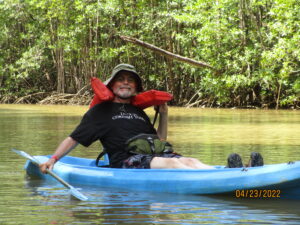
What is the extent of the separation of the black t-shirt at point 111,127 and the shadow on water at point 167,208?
365 millimetres

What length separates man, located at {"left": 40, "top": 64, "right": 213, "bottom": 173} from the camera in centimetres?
582

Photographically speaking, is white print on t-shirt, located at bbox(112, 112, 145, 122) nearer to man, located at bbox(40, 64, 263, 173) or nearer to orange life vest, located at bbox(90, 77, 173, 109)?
man, located at bbox(40, 64, 263, 173)

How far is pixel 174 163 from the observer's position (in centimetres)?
577

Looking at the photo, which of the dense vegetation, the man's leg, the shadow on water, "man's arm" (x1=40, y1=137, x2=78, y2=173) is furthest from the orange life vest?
the dense vegetation

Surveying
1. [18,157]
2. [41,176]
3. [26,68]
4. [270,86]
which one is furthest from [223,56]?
[41,176]

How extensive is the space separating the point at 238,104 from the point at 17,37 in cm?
1663

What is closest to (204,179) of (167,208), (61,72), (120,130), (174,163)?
(174,163)

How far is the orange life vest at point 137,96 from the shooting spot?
6000mm

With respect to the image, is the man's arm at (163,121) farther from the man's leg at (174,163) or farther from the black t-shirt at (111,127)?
the man's leg at (174,163)

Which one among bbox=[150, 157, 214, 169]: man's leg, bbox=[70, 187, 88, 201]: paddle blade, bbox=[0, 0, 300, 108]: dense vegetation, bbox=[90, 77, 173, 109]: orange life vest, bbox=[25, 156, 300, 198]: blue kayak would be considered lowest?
bbox=[70, 187, 88, 201]: paddle blade

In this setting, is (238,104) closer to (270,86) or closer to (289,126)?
(270,86)

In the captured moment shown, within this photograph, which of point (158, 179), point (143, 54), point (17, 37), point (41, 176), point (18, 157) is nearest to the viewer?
point (158, 179)

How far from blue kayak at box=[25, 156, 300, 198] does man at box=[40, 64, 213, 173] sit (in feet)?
0.35

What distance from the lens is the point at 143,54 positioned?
3067 centimetres
